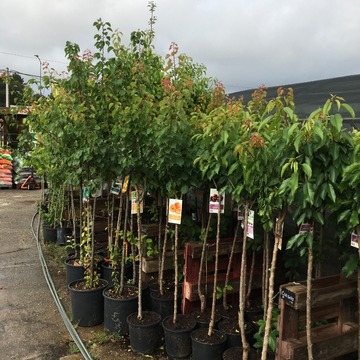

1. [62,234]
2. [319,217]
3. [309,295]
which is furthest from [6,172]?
[319,217]

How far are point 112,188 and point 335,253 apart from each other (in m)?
2.41

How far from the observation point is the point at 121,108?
3186mm

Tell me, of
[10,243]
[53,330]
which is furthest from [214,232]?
[10,243]

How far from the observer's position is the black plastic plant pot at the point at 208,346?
2887mm

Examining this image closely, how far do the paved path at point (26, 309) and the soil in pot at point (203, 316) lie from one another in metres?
1.24

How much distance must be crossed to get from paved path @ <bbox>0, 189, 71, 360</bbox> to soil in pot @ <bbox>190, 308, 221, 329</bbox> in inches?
48.9

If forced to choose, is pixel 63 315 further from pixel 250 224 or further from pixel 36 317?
pixel 250 224

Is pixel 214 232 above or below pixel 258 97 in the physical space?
below

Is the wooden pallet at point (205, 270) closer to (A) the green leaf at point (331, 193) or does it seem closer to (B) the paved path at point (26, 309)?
(B) the paved path at point (26, 309)

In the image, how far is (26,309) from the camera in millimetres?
4305

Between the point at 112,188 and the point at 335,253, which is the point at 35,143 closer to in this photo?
the point at 112,188

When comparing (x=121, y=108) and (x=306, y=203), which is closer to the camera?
(x=306, y=203)

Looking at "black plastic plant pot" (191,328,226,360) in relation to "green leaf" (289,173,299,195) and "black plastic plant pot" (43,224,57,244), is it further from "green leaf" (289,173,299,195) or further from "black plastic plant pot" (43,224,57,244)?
"black plastic plant pot" (43,224,57,244)

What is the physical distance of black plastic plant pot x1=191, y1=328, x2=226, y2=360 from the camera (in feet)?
9.47
